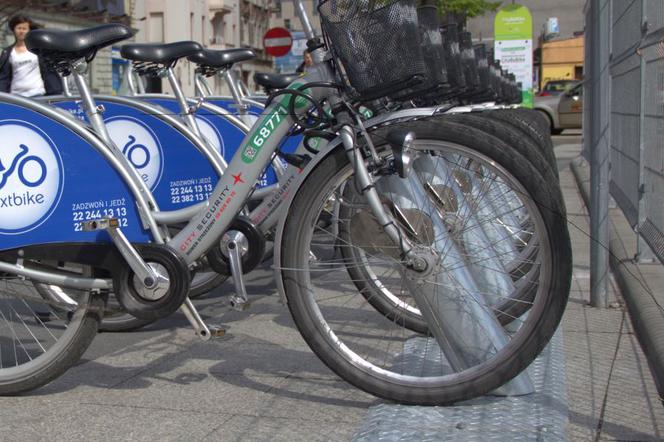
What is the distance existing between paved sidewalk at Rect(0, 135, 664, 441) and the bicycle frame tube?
548 millimetres

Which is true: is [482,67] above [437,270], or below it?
above

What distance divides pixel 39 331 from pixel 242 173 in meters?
1.17

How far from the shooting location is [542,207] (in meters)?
3.39

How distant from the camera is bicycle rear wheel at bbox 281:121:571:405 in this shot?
3410 millimetres

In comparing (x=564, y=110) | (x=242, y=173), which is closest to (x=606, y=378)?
(x=242, y=173)

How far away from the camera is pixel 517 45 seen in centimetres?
2109

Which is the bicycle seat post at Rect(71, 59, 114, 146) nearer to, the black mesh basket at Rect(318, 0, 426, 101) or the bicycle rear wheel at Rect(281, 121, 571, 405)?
the bicycle rear wheel at Rect(281, 121, 571, 405)

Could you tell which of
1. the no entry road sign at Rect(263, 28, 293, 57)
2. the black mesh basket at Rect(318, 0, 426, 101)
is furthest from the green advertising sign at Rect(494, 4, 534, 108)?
the black mesh basket at Rect(318, 0, 426, 101)

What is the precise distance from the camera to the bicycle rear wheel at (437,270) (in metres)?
3.41

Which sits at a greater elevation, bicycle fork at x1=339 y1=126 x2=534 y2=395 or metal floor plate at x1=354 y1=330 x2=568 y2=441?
bicycle fork at x1=339 y1=126 x2=534 y2=395

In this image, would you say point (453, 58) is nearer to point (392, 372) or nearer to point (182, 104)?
point (182, 104)

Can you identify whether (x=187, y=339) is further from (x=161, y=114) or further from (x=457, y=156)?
(x=457, y=156)

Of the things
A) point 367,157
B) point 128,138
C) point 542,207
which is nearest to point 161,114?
point 128,138

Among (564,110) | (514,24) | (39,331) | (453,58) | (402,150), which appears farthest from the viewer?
(564,110)
